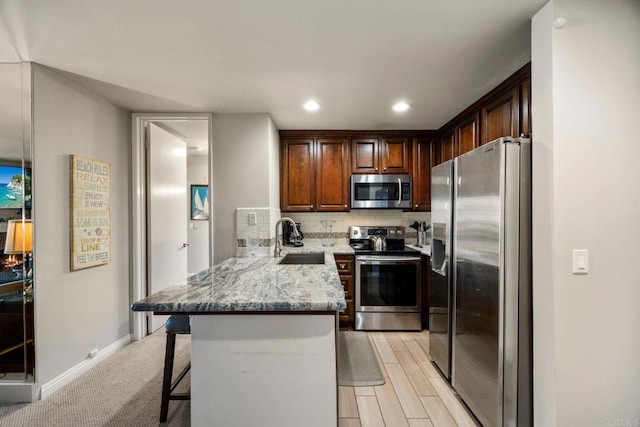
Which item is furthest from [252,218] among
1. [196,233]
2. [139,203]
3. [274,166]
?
[196,233]

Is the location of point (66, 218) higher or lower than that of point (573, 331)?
higher

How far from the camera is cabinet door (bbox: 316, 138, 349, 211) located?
357cm

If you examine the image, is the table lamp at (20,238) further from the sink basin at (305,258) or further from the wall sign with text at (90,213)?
the sink basin at (305,258)

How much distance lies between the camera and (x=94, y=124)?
2.49 metres

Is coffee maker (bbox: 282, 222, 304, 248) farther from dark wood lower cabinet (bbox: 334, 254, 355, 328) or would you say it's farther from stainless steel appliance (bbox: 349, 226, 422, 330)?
stainless steel appliance (bbox: 349, 226, 422, 330)

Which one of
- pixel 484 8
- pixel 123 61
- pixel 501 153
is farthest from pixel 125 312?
pixel 484 8

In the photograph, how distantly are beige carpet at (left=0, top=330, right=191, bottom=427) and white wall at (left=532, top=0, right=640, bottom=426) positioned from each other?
7.27 ft

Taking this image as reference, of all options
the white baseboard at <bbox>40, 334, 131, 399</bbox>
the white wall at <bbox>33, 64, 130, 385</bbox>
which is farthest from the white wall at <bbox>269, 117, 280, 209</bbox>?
the white baseboard at <bbox>40, 334, 131, 399</bbox>

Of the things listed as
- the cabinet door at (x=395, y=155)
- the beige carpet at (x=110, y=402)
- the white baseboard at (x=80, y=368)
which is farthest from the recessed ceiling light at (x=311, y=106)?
the white baseboard at (x=80, y=368)

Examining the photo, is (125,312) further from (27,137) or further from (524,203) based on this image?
(524,203)

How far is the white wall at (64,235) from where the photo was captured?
2.03 m

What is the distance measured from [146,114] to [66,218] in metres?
1.30

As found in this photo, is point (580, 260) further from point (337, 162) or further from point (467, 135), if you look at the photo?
point (337, 162)

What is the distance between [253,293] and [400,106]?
2.30 metres
